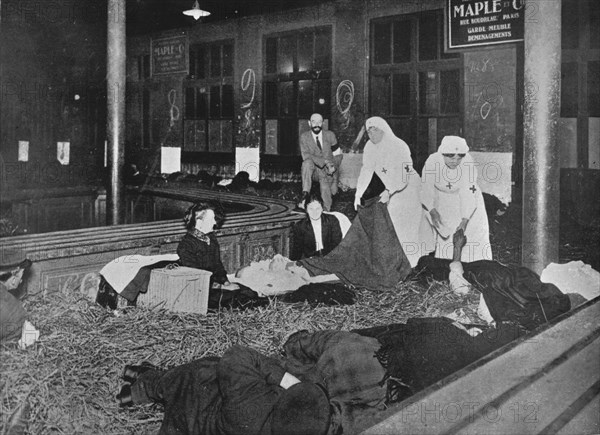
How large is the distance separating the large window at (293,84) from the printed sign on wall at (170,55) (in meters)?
1.72

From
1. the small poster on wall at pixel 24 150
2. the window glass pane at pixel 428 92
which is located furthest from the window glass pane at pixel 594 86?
the small poster on wall at pixel 24 150

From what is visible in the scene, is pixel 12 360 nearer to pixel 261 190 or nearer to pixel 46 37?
pixel 261 190

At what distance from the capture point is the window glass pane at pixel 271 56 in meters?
12.1

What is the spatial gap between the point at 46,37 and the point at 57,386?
12891 mm

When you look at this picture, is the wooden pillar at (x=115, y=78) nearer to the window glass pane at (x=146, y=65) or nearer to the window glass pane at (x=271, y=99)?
the window glass pane at (x=271, y=99)

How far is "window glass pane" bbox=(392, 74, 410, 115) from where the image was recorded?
33.5ft

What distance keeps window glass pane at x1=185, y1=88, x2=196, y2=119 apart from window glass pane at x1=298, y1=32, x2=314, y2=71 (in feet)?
9.40

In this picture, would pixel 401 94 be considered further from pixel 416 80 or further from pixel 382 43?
pixel 382 43

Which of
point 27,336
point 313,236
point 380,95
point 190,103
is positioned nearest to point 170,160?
point 190,103

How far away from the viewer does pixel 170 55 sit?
1265 cm

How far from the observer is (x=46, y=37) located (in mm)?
14516

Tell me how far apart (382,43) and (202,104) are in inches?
176

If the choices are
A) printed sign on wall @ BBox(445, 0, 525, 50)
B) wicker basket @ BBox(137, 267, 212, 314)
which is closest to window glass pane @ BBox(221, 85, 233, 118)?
printed sign on wall @ BBox(445, 0, 525, 50)

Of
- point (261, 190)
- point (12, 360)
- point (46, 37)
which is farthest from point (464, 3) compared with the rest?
point (46, 37)
